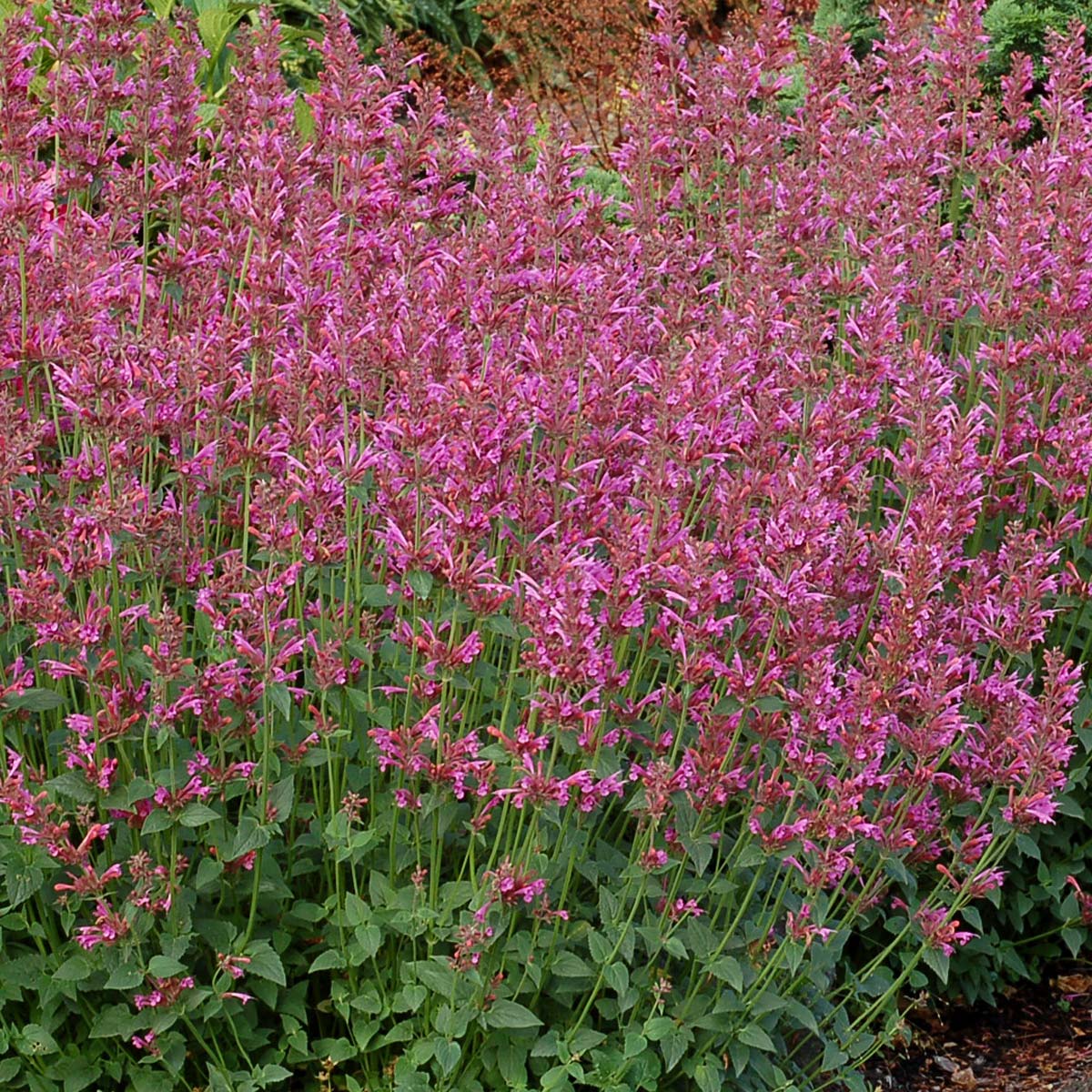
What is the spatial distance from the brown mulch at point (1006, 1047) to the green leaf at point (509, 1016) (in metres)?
1.44

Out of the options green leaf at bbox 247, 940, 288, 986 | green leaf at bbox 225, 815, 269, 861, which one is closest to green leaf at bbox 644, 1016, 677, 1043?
green leaf at bbox 247, 940, 288, 986

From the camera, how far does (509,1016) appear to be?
2979mm

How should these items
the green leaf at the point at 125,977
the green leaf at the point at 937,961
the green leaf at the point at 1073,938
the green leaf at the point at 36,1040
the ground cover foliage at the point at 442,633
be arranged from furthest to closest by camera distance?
the green leaf at the point at 1073,938
the green leaf at the point at 937,961
the green leaf at the point at 36,1040
the green leaf at the point at 125,977
the ground cover foliage at the point at 442,633

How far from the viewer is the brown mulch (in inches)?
162

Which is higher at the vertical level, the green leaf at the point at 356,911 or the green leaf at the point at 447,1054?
the green leaf at the point at 356,911

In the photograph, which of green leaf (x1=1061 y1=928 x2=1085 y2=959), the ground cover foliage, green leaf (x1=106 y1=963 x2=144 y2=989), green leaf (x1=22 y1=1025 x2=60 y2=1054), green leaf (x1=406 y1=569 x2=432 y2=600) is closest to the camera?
green leaf (x1=406 y1=569 x2=432 y2=600)

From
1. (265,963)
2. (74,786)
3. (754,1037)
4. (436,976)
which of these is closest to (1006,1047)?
(754,1037)

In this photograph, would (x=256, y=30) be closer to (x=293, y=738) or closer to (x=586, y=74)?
(x=293, y=738)

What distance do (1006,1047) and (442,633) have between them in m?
2.15

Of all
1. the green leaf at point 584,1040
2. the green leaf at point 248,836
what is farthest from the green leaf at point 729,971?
the green leaf at point 248,836

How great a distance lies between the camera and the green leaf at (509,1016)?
296 cm

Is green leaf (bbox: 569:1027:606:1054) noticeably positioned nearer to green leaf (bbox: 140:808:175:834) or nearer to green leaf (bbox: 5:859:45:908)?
green leaf (bbox: 140:808:175:834)

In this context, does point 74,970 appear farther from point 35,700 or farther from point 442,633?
point 442,633

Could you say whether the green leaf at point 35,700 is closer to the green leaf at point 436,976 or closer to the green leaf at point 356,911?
the green leaf at point 356,911
